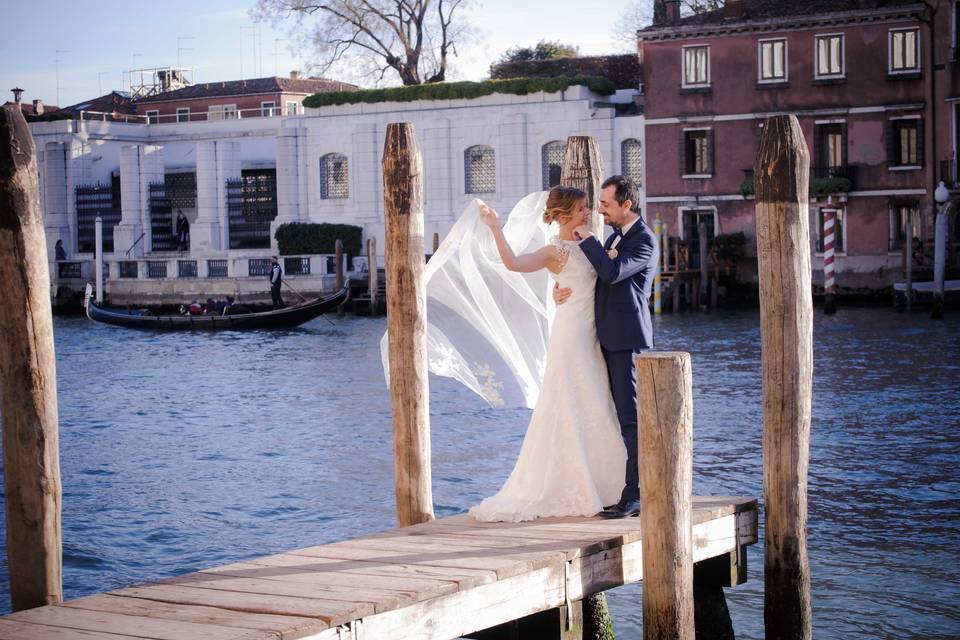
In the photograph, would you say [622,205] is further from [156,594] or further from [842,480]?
[842,480]

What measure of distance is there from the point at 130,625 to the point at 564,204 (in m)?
2.94

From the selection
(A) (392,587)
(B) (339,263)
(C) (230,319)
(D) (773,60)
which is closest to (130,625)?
(A) (392,587)

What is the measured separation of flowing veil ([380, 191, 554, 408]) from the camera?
723 cm

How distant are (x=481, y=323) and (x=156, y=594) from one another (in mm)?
2697

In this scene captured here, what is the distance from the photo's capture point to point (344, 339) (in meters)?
28.6

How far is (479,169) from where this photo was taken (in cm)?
3859

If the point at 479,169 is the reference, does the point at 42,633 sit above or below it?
below

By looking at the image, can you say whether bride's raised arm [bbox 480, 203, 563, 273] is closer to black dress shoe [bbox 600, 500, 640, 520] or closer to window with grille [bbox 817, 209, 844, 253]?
black dress shoe [bbox 600, 500, 640, 520]

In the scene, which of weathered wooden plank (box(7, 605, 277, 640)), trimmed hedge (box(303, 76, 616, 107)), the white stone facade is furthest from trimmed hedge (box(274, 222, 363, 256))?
weathered wooden plank (box(7, 605, 277, 640))

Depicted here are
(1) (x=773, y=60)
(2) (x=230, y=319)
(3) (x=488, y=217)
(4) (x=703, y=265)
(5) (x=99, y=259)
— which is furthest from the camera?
(5) (x=99, y=259)

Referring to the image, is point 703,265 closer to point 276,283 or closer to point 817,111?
point 817,111

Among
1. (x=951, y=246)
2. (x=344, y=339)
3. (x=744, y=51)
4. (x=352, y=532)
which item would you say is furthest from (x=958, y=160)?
(x=352, y=532)

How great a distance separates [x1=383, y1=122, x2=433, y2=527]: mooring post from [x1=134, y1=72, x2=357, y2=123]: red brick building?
45.2 metres

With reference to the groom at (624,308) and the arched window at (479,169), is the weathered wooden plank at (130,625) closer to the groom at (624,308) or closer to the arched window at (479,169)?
the groom at (624,308)
